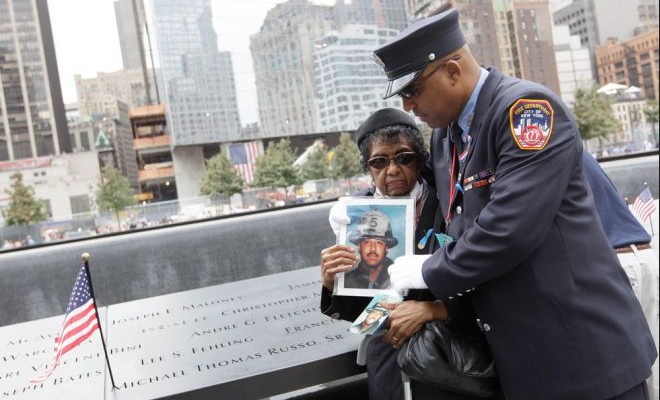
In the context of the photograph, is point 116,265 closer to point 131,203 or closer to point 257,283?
point 257,283

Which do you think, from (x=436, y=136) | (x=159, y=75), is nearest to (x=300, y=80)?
(x=159, y=75)

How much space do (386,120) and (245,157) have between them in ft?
64.8

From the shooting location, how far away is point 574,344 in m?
1.10

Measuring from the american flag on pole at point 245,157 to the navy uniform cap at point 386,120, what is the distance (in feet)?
63.1

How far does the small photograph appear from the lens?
1.19 metres

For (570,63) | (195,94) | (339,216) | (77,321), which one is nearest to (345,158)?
(570,63)

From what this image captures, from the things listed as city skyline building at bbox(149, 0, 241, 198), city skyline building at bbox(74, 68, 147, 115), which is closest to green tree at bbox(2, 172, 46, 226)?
city skyline building at bbox(74, 68, 147, 115)

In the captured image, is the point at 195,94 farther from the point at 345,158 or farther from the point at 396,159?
the point at 396,159

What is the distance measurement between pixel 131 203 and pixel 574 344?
655 inches

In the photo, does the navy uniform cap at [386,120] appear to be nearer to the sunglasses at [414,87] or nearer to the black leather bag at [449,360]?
the sunglasses at [414,87]

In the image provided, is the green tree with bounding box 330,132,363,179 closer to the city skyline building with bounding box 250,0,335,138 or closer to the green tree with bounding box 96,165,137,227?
the city skyline building with bounding box 250,0,335,138

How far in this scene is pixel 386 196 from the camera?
1430 mm

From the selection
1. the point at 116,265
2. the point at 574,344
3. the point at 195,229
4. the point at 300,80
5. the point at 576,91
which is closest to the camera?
the point at 574,344

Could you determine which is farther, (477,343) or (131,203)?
(131,203)
